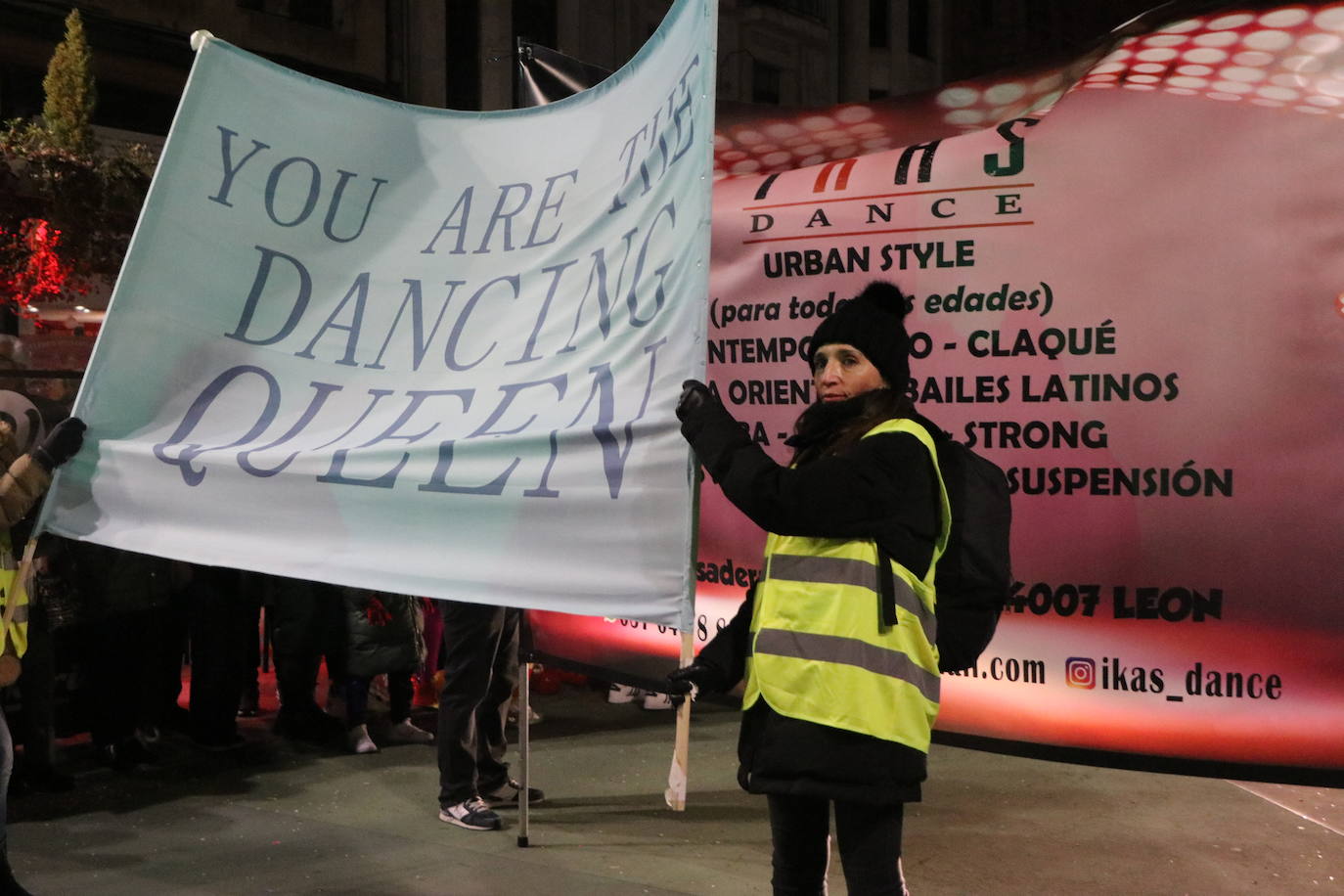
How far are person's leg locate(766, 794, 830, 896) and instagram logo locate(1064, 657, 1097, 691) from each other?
3.37 ft

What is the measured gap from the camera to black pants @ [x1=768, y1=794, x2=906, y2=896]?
9.62 feet

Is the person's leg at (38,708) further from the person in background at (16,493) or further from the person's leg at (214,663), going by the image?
the person in background at (16,493)

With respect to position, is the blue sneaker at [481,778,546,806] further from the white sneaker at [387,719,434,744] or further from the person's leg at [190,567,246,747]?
the person's leg at [190,567,246,747]

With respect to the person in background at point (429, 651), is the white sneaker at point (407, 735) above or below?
below

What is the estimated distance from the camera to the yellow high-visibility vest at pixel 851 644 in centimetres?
289

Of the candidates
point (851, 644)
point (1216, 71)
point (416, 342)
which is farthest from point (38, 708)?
point (1216, 71)

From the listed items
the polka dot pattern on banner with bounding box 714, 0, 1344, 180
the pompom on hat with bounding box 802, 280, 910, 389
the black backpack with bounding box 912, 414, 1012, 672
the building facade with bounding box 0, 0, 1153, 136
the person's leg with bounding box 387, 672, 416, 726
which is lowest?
the person's leg with bounding box 387, 672, 416, 726

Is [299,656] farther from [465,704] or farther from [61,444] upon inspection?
[61,444]

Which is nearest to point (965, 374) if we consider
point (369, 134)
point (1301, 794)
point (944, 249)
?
point (944, 249)

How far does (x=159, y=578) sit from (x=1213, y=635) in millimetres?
4991

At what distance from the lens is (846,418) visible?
3.05 metres

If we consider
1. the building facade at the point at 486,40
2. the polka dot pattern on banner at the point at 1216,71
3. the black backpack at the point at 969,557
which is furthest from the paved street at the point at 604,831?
the building facade at the point at 486,40

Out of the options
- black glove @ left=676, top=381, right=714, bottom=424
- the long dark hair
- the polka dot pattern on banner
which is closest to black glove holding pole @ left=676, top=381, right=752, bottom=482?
black glove @ left=676, top=381, right=714, bottom=424

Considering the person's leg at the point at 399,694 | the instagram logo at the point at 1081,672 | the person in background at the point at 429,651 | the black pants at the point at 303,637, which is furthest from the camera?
the person in background at the point at 429,651
